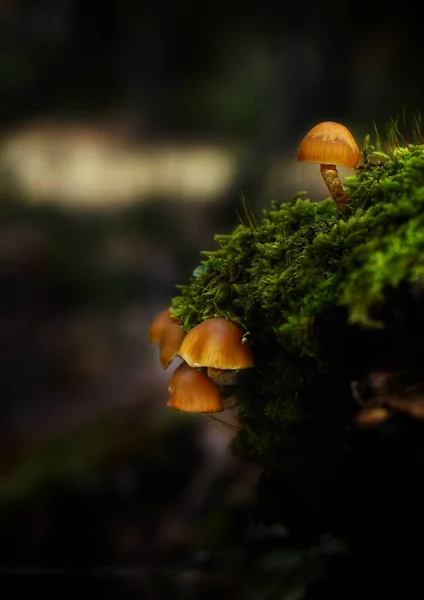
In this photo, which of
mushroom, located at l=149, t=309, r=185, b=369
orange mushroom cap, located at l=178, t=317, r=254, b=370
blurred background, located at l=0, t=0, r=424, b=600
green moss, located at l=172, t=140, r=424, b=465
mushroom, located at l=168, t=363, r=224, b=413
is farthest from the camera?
blurred background, located at l=0, t=0, r=424, b=600

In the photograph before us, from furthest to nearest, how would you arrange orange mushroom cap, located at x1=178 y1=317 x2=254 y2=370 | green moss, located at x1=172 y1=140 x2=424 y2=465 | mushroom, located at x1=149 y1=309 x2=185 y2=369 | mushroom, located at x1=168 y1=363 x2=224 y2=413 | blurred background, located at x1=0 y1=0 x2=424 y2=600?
blurred background, located at x1=0 y1=0 x2=424 y2=600 → mushroom, located at x1=149 y1=309 x2=185 y2=369 → mushroom, located at x1=168 y1=363 x2=224 y2=413 → orange mushroom cap, located at x1=178 y1=317 x2=254 y2=370 → green moss, located at x1=172 y1=140 x2=424 y2=465

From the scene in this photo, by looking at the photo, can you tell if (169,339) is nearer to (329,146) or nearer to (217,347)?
(217,347)

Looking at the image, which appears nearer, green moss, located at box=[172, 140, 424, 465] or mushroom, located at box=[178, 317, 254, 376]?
green moss, located at box=[172, 140, 424, 465]

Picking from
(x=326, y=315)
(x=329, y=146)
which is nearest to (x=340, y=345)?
(x=326, y=315)

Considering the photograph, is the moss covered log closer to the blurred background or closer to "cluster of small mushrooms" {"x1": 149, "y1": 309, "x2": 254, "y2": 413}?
"cluster of small mushrooms" {"x1": 149, "y1": 309, "x2": 254, "y2": 413}

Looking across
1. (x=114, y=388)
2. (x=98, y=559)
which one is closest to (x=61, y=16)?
(x=114, y=388)

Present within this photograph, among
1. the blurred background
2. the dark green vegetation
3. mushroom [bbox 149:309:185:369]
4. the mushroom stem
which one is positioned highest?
the blurred background

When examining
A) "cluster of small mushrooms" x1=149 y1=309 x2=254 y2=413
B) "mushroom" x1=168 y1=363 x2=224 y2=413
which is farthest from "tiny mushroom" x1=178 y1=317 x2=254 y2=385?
"mushroom" x1=168 y1=363 x2=224 y2=413

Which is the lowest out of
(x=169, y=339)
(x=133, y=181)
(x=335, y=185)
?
(x=169, y=339)
